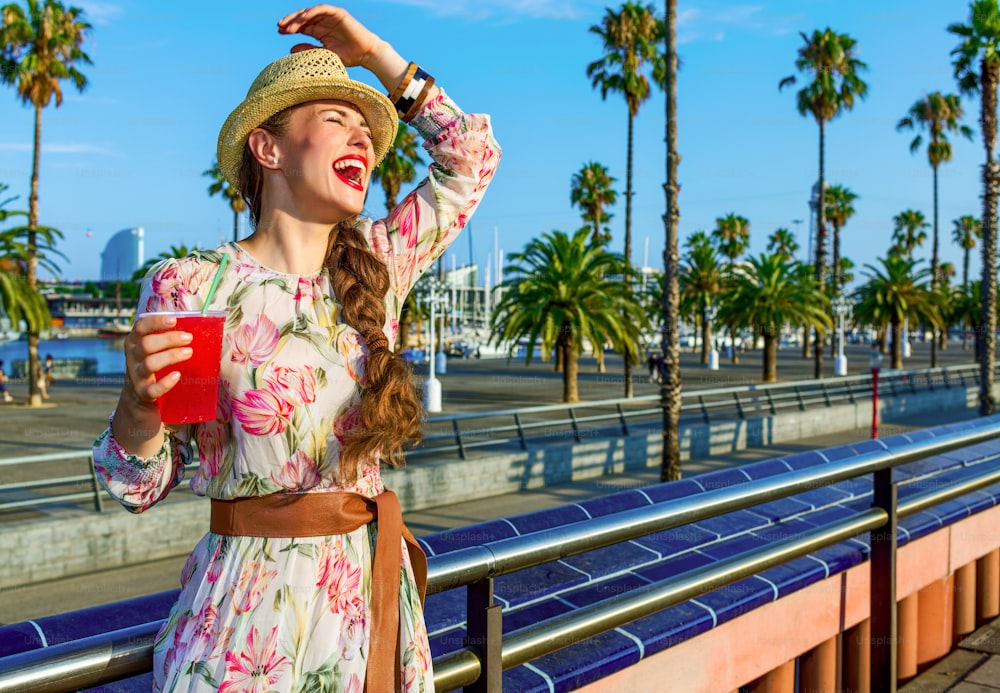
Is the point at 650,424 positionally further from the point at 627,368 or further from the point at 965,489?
the point at 965,489

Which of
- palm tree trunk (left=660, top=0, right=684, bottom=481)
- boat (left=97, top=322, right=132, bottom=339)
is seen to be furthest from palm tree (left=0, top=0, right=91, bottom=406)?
boat (left=97, top=322, right=132, bottom=339)

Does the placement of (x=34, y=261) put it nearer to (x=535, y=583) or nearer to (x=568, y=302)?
(x=568, y=302)

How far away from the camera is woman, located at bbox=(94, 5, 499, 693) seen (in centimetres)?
147

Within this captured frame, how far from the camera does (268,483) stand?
1.55m

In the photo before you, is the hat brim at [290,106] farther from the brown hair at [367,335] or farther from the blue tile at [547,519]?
→ the blue tile at [547,519]

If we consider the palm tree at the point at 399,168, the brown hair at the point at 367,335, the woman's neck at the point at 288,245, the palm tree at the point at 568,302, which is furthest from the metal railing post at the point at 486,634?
the palm tree at the point at 399,168

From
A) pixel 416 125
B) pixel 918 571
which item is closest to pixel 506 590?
pixel 416 125

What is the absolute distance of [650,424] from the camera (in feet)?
65.6

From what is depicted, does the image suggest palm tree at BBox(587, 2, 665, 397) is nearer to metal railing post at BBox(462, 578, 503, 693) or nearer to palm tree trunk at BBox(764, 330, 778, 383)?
palm tree trunk at BBox(764, 330, 778, 383)

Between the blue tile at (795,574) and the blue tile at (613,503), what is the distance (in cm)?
51

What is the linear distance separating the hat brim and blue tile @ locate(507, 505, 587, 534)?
146 cm


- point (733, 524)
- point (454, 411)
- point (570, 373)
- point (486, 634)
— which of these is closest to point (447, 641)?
point (486, 634)

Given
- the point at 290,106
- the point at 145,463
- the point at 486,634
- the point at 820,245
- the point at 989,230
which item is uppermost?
the point at 820,245

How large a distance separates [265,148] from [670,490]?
2.21 meters
